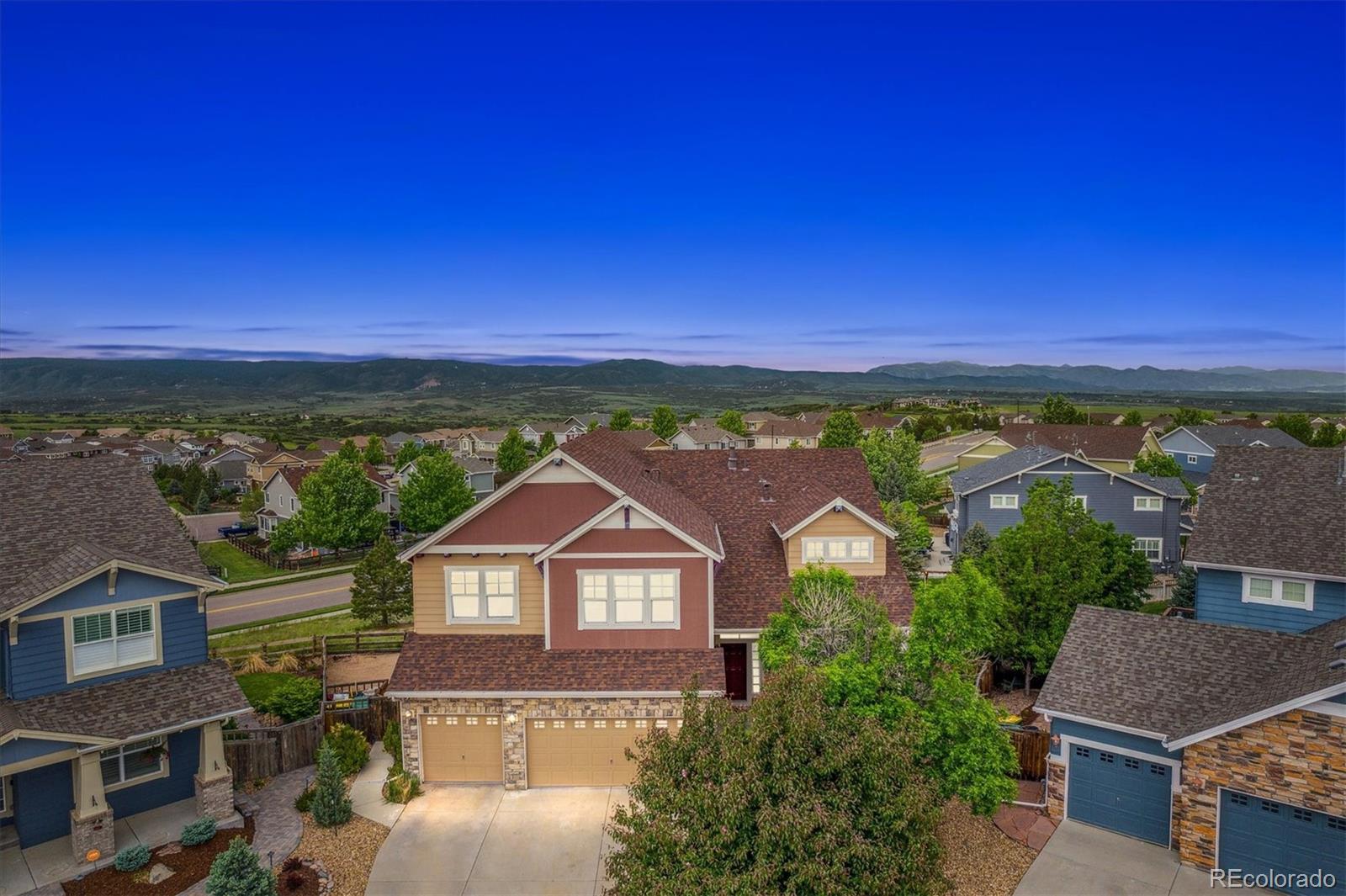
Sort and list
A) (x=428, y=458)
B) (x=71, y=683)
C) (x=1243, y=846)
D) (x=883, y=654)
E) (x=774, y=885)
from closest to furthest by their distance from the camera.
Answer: (x=774, y=885) < (x=1243, y=846) < (x=883, y=654) < (x=71, y=683) < (x=428, y=458)

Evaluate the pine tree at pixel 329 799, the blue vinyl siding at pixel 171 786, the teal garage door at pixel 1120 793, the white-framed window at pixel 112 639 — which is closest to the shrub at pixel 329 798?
the pine tree at pixel 329 799

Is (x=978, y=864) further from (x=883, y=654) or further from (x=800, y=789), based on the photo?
(x=800, y=789)

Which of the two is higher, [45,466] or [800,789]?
[45,466]

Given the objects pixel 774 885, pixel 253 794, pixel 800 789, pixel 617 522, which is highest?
pixel 617 522

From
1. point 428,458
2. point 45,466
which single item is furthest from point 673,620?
point 428,458

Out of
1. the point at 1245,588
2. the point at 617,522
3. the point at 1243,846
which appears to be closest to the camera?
the point at 1243,846

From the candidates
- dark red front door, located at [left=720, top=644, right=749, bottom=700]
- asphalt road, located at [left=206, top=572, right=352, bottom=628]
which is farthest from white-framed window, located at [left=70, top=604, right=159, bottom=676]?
asphalt road, located at [left=206, top=572, right=352, bottom=628]

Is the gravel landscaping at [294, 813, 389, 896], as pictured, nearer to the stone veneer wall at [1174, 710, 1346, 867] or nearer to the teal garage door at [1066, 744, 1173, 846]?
the teal garage door at [1066, 744, 1173, 846]
